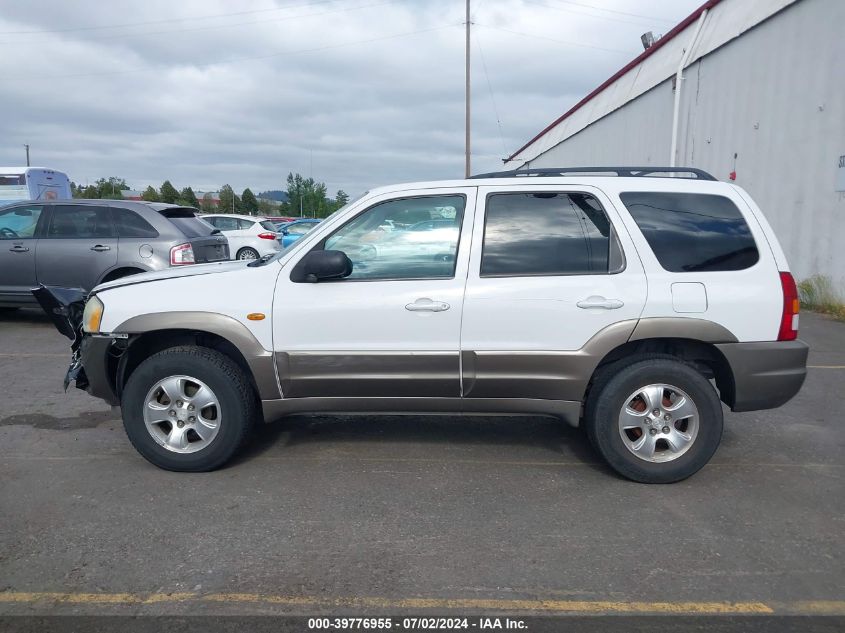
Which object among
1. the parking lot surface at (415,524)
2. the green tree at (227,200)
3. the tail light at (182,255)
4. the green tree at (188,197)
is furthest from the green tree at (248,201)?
the parking lot surface at (415,524)

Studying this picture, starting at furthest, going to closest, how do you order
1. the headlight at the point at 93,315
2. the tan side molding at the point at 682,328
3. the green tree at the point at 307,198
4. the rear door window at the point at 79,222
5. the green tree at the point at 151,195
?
the green tree at the point at 307,198, the green tree at the point at 151,195, the rear door window at the point at 79,222, the headlight at the point at 93,315, the tan side molding at the point at 682,328

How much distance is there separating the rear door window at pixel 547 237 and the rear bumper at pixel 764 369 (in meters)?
0.90

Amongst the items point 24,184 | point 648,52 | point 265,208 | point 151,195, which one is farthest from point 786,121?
point 265,208

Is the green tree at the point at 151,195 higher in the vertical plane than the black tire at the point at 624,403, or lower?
higher

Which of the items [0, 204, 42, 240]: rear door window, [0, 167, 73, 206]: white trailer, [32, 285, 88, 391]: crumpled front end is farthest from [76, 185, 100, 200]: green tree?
[32, 285, 88, 391]: crumpled front end

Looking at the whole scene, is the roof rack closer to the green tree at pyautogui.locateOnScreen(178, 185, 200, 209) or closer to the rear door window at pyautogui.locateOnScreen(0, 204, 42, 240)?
the rear door window at pyautogui.locateOnScreen(0, 204, 42, 240)

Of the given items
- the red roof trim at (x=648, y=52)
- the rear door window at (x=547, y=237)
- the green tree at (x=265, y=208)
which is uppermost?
the red roof trim at (x=648, y=52)

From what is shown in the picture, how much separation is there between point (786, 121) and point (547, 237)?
10016 mm

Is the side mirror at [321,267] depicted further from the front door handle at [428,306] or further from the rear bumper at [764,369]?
the rear bumper at [764,369]

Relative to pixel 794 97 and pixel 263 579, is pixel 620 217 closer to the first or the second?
pixel 263 579

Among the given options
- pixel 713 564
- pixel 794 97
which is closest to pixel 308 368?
pixel 713 564

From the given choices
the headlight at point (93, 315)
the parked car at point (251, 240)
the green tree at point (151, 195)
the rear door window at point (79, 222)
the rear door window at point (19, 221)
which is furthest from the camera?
the green tree at point (151, 195)

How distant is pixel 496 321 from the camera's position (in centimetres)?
416

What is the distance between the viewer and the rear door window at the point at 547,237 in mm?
4227
